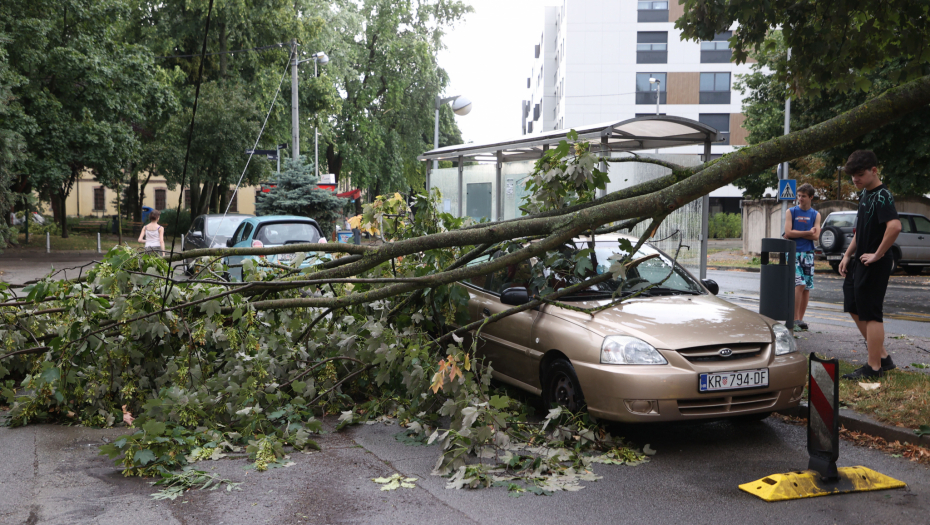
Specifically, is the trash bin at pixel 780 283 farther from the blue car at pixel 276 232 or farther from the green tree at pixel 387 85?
the green tree at pixel 387 85

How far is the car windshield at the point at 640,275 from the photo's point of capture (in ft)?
20.4

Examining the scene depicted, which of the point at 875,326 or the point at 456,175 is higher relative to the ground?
the point at 456,175

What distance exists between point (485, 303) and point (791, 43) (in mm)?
4714

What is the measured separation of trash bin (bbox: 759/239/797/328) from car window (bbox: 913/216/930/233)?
17.0 metres

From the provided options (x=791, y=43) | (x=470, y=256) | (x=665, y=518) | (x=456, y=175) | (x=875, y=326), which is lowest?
(x=665, y=518)

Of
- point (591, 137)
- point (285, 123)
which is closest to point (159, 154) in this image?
point (285, 123)

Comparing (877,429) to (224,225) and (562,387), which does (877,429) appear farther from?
(224,225)

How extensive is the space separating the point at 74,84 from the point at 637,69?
3940 centimetres

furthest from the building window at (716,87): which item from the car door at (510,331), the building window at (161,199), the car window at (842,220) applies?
the car door at (510,331)

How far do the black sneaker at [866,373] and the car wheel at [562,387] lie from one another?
9.56 feet

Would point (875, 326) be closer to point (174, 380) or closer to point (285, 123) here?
point (174, 380)

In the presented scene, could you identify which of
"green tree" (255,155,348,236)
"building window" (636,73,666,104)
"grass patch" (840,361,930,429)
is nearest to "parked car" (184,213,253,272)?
"green tree" (255,155,348,236)

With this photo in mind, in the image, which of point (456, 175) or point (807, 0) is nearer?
point (807, 0)

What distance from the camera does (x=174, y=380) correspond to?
19.4 feet
